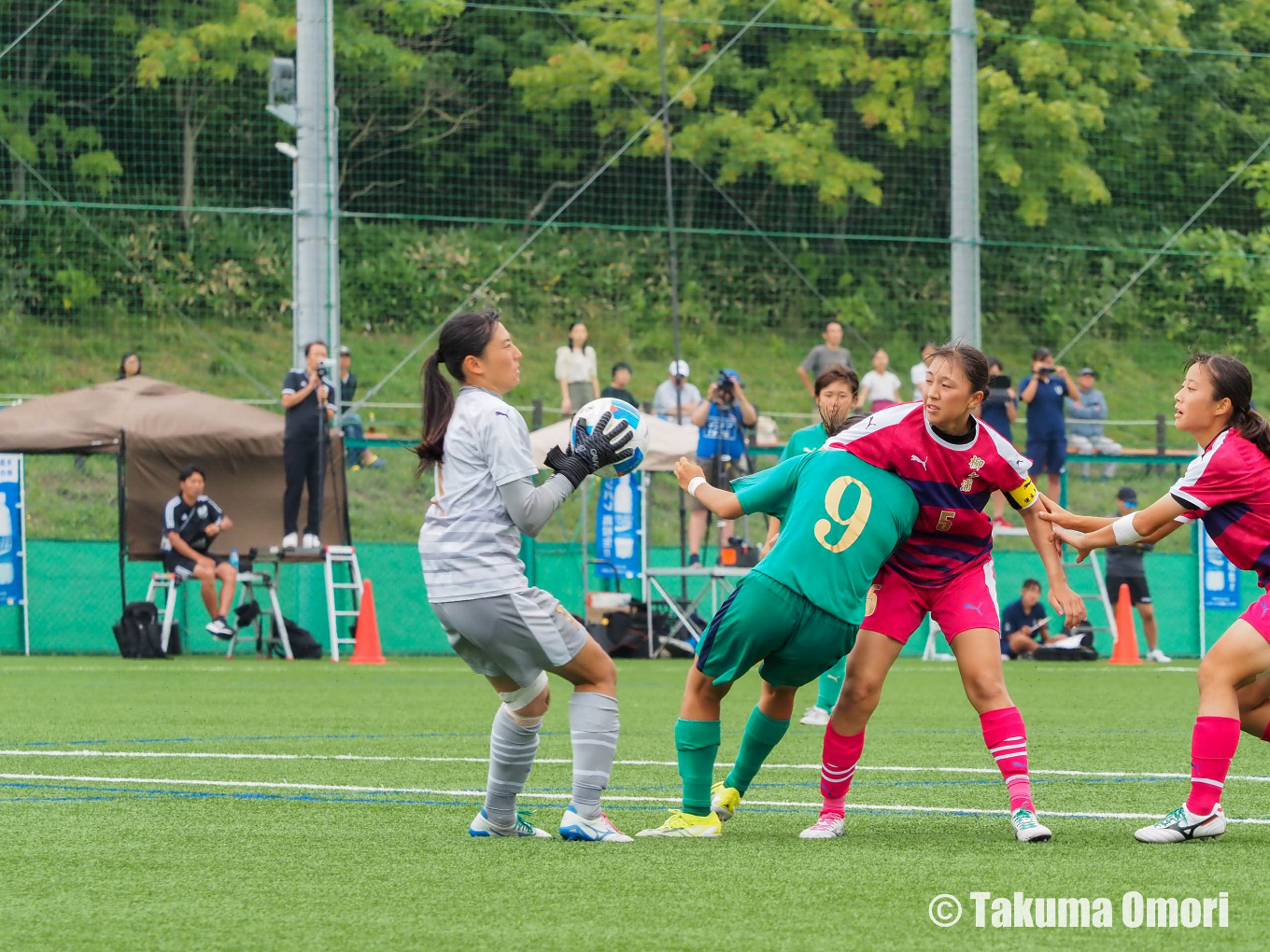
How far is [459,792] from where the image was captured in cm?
695

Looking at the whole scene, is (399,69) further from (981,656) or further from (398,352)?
(981,656)

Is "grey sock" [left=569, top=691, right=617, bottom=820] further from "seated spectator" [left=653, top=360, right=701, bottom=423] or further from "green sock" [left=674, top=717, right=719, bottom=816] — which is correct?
"seated spectator" [left=653, top=360, right=701, bottom=423]

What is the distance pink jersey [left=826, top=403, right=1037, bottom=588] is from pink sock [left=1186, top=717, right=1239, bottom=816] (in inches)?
36.2

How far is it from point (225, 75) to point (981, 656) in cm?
2243

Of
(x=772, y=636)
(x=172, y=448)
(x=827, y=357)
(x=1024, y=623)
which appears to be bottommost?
(x=1024, y=623)

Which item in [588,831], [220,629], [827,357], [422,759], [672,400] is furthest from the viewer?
[672,400]

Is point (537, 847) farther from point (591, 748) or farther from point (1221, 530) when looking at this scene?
point (1221, 530)

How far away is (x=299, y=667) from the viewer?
1567cm

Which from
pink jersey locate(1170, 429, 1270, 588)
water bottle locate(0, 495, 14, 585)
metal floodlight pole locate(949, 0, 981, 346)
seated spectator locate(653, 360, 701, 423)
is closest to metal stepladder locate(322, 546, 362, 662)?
water bottle locate(0, 495, 14, 585)

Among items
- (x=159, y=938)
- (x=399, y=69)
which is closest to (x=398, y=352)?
(x=399, y=69)

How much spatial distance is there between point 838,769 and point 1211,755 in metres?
1.19

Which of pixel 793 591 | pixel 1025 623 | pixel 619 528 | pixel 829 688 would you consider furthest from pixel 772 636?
pixel 1025 623

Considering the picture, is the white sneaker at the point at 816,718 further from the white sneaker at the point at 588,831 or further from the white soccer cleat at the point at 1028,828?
the white sneaker at the point at 588,831

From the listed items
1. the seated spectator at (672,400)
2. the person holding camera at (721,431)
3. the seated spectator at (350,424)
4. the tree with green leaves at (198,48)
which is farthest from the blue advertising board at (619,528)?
the tree with green leaves at (198,48)
